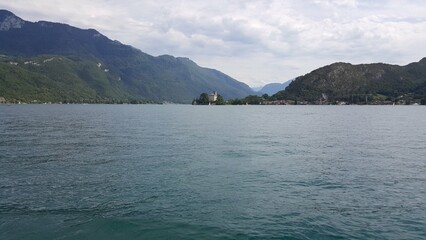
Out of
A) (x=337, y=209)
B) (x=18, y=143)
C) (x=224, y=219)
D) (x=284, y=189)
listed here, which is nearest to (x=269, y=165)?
(x=284, y=189)

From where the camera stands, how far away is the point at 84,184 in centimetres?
2869

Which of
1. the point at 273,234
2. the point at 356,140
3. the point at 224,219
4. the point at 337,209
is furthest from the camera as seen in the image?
the point at 356,140

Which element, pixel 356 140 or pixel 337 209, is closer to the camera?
pixel 337 209

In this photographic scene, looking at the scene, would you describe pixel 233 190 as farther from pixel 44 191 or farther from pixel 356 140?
pixel 356 140

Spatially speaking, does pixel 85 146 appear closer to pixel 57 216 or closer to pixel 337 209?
pixel 57 216

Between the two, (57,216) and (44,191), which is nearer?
(57,216)

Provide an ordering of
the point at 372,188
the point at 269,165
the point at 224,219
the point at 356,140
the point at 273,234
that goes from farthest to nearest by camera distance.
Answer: the point at 356,140 → the point at 269,165 → the point at 372,188 → the point at 224,219 → the point at 273,234

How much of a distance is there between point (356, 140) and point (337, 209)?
41.7m

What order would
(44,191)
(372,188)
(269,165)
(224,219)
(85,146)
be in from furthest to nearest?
1. (85,146)
2. (269,165)
3. (372,188)
4. (44,191)
5. (224,219)

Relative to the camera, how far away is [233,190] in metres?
27.2

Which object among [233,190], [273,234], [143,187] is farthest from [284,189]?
[143,187]

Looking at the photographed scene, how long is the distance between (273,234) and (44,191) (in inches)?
679

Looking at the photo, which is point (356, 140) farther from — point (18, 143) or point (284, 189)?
point (18, 143)

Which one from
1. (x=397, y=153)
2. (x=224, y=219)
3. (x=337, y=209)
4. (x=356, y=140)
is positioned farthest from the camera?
(x=356, y=140)
